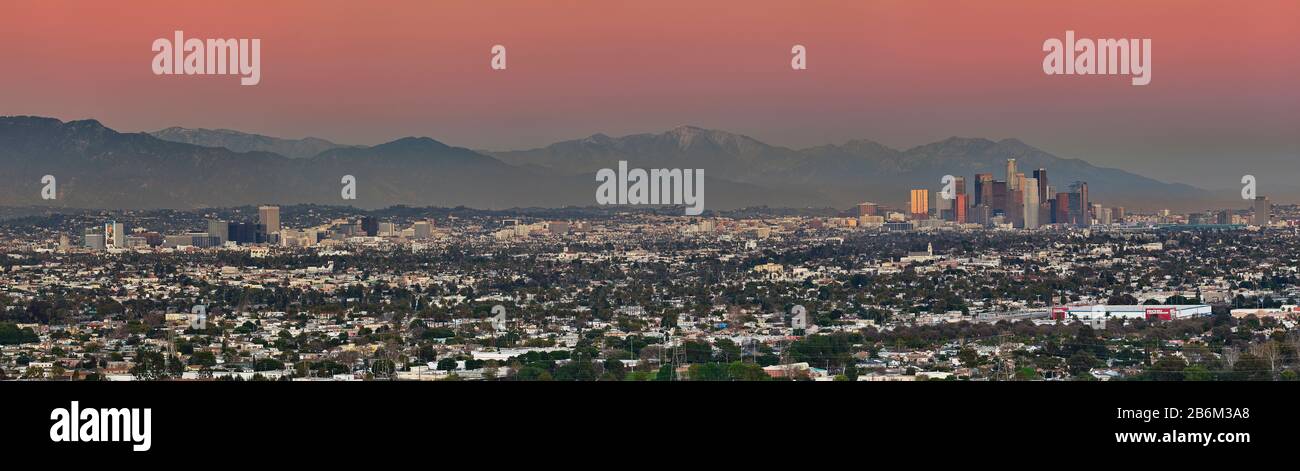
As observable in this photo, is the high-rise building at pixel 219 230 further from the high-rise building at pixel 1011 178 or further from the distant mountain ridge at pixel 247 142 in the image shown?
the high-rise building at pixel 1011 178

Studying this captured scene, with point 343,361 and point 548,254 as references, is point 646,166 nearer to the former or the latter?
point 548,254

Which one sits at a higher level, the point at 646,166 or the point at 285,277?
the point at 646,166

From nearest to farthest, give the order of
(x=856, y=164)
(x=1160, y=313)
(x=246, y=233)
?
(x=1160, y=313) → (x=246, y=233) → (x=856, y=164)

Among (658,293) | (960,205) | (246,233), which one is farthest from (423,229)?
(960,205)

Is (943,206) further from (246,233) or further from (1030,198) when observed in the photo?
(246,233)
